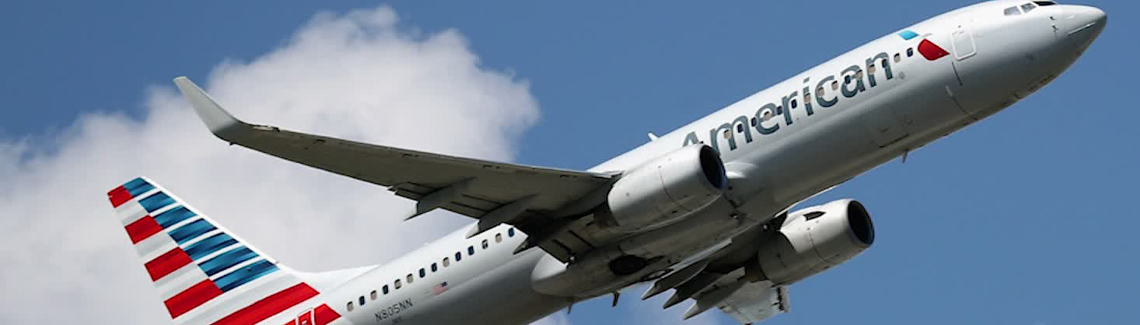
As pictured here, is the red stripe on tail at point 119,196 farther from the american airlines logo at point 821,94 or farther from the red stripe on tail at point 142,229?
the american airlines logo at point 821,94

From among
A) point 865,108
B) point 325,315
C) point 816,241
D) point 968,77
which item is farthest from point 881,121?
point 325,315

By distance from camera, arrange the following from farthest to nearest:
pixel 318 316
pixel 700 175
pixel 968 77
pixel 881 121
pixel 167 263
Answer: pixel 167 263, pixel 318 316, pixel 881 121, pixel 968 77, pixel 700 175

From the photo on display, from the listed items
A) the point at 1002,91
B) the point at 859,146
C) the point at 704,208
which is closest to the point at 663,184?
the point at 704,208

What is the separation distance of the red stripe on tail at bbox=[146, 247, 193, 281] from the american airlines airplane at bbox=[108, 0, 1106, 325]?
7.46 m

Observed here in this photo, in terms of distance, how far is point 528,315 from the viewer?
40406 millimetres

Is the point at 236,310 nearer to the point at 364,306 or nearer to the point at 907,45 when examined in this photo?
the point at 364,306

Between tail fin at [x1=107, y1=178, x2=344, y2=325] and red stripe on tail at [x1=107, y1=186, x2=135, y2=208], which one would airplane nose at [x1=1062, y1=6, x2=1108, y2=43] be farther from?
red stripe on tail at [x1=107, y1=186, x2=135, y2=208]

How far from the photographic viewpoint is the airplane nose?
36406 millimetres

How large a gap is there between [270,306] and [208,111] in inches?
559

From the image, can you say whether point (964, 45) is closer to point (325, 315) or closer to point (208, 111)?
point (208, 111)

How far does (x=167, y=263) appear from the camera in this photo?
4731 cm

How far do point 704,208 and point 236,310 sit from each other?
1473 centimetres

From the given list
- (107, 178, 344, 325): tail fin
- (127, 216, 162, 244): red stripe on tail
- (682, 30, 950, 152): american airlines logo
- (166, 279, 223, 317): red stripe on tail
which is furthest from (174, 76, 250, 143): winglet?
(127, 216, 162, 244): red stripe on tail

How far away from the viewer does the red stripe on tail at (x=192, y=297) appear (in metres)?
46.4
